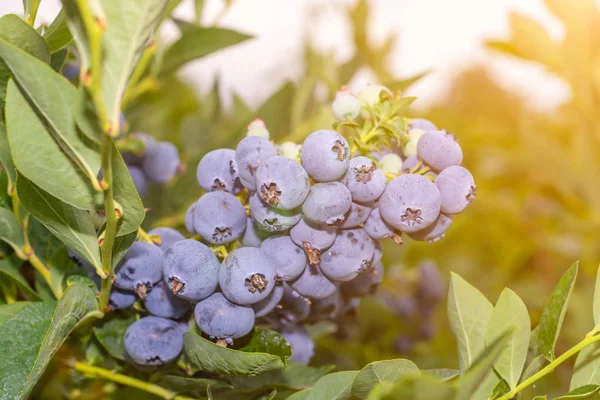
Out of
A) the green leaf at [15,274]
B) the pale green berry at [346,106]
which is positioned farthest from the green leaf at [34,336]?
the pale green berry at [346,106]

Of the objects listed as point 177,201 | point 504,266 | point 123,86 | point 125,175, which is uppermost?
point 123,86

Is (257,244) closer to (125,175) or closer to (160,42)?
(125,175)

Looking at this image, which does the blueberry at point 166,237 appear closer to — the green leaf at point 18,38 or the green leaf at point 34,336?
the green leaf at point 34,336

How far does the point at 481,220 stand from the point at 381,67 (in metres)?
1.09

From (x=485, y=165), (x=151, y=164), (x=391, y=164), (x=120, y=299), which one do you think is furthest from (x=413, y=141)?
(x=485, y=165)

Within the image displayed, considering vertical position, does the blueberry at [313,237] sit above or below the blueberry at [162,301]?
above

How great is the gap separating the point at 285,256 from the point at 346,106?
0.24 meters

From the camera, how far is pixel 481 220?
→ 2596 mm

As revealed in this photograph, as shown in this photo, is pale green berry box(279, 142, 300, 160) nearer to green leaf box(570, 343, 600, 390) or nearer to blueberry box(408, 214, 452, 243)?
blueberry box(408, 214, 452, 243)

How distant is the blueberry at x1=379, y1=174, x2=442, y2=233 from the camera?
2.29ft

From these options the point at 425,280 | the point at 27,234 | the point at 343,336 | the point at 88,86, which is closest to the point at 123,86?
the point at 88,86

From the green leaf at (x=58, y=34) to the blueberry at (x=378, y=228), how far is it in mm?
473

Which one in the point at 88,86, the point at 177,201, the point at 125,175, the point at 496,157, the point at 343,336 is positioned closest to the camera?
the point at 88,86

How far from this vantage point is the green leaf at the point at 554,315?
0.71 m
